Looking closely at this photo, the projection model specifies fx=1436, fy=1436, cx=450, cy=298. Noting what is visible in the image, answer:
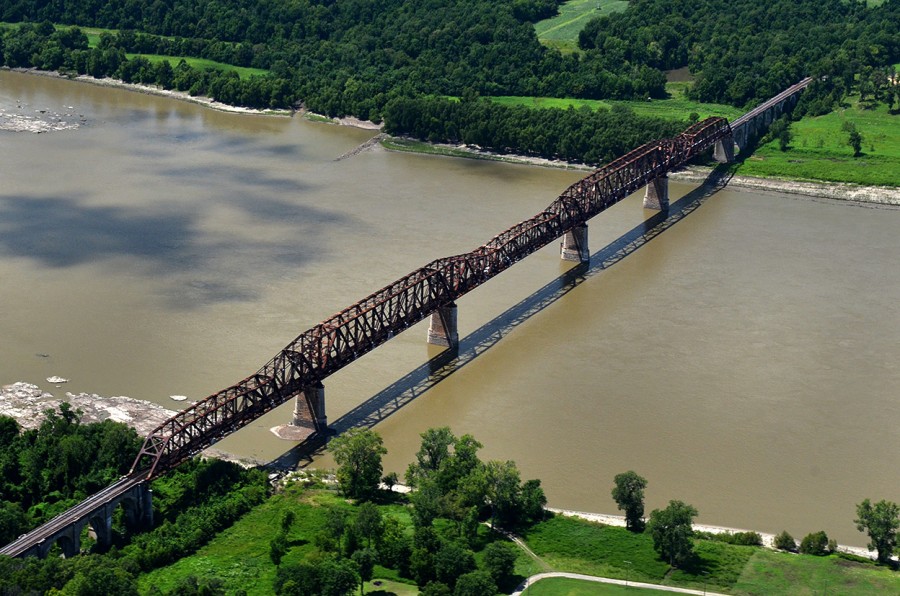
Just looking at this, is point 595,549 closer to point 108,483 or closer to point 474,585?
point 474,585

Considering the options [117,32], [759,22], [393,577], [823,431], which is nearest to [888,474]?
[823,431]

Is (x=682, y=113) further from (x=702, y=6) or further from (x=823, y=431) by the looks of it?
(x=823, y=431)

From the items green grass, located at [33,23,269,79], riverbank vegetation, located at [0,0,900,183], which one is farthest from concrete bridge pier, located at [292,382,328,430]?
green grass, located at [33,23,269,79]

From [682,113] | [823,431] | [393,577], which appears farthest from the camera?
[682,113]

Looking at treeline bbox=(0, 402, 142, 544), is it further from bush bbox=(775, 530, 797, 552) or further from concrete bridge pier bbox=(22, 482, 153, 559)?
bush bbox=(775, 530, 797, 552)

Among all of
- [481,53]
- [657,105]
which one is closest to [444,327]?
[657,105]
